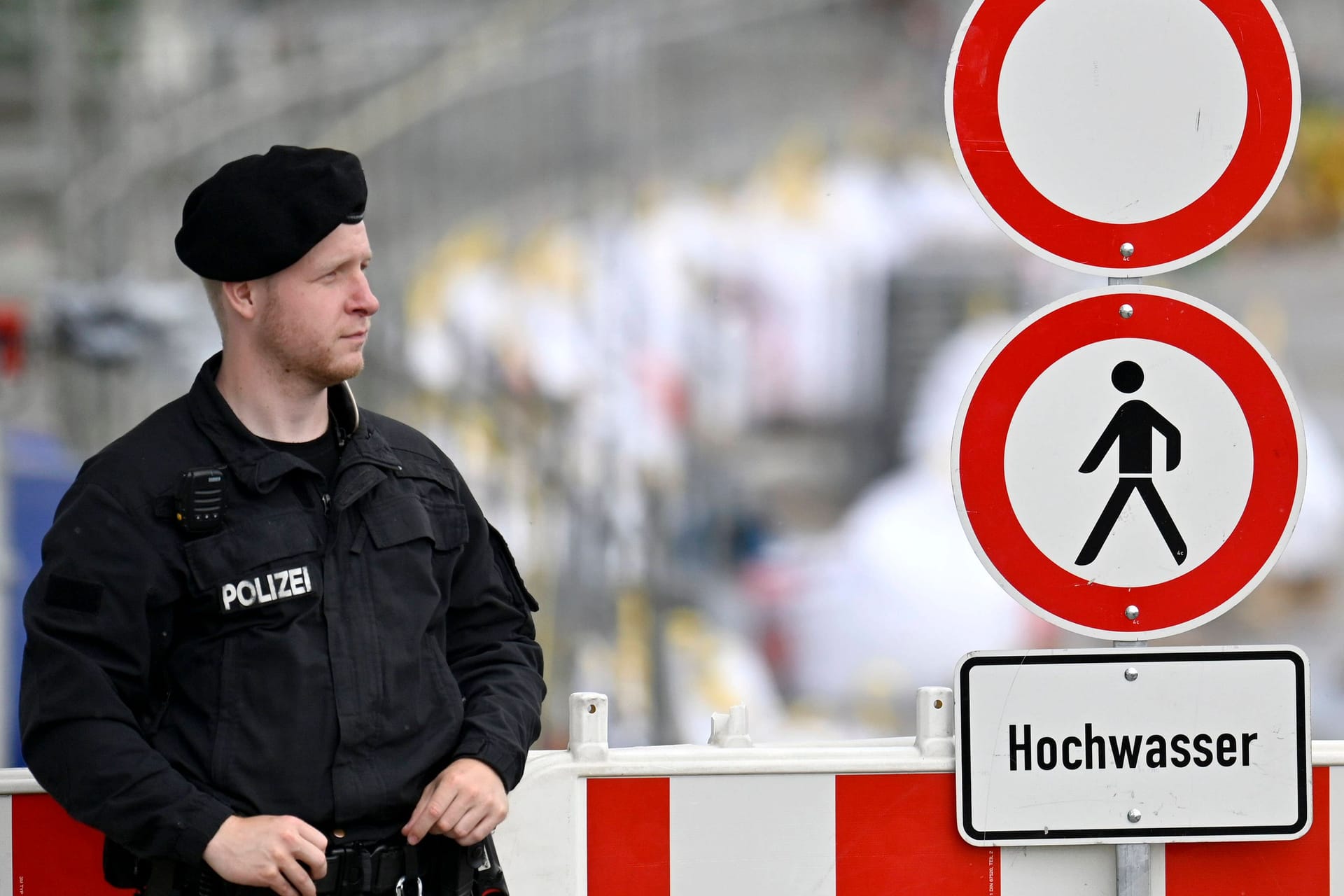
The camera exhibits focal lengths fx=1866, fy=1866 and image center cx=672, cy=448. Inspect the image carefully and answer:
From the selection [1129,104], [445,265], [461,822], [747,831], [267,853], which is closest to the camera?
[267,853]

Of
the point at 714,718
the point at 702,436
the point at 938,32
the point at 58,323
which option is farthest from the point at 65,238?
the point at 714,718

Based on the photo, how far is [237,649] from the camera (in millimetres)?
1428

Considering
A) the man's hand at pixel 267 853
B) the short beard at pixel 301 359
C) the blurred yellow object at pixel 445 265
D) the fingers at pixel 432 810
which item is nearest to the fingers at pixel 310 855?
the man's hand at pixel 267 853

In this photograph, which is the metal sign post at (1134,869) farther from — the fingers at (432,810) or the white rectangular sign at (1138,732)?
the fingers at (432,810)

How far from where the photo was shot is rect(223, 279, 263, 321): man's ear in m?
1.48

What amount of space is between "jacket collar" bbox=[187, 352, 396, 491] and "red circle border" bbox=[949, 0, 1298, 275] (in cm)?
63

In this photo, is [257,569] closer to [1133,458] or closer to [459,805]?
[459,805]

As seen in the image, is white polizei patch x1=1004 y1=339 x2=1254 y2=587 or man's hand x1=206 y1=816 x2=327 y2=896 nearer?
man's hand x1=206 y1=816 x2=327 y2=896

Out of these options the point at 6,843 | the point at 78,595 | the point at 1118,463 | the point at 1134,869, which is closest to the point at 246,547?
the point at 78,595

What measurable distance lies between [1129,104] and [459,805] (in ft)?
2.92

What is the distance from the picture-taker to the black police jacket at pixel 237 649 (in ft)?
4.50

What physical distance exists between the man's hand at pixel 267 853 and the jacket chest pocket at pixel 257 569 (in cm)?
16

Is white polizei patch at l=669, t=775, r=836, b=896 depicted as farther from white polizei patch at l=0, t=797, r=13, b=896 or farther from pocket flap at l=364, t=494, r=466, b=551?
white polizei patch at l=0, t=797, r=13, b=896

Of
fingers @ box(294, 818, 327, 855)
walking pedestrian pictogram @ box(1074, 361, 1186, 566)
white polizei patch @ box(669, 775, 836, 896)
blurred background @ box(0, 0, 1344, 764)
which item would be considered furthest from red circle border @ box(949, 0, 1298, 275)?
blurred background @ box(0, 0, 1344, 764)
